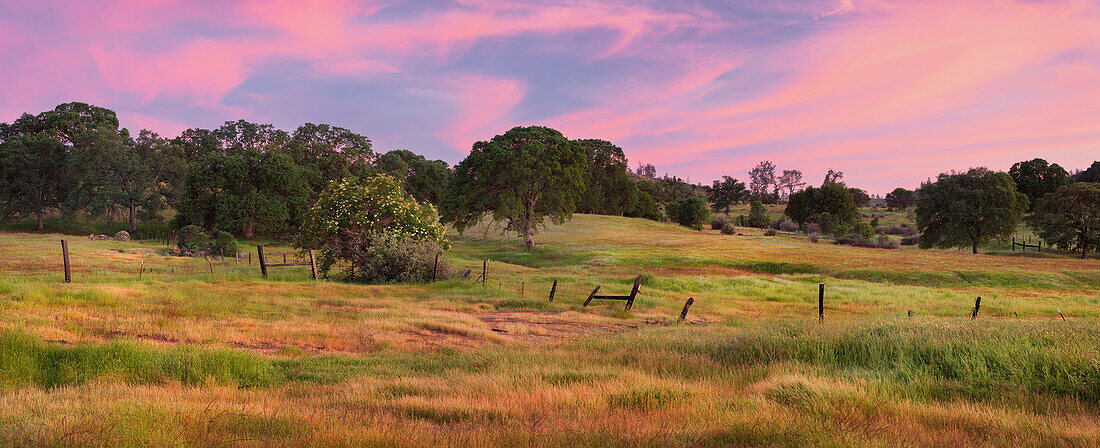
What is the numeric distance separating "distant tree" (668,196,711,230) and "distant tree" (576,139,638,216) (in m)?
9.34

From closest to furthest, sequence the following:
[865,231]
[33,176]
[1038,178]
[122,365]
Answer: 1. [122,365]
2. [33,176]
3. [865,231]
4. [1038,178]

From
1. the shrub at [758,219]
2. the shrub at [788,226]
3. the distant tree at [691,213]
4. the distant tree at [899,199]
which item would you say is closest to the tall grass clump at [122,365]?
the distant tree at [691,213]

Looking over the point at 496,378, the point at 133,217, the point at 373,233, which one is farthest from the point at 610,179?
the point at 496,378

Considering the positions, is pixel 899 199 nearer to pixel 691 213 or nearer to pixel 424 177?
pixel 691 213

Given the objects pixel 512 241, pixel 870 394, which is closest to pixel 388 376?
pixel 870 394

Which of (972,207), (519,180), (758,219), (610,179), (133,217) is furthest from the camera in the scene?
(758,219)

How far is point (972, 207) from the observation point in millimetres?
54406

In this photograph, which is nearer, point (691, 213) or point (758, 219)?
point (691, 213)

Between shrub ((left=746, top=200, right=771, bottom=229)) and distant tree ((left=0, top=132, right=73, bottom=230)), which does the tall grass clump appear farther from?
shrub ((left=746, top=200, right=771, bottom=229))

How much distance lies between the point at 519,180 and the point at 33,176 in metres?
72.5

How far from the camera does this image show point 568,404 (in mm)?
5875

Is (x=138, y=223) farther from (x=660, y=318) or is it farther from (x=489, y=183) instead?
(x=660, y=318)

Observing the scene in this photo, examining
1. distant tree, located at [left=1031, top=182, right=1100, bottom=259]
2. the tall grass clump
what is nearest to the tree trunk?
the tall grass clump

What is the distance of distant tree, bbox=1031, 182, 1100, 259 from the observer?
48.7 metres
